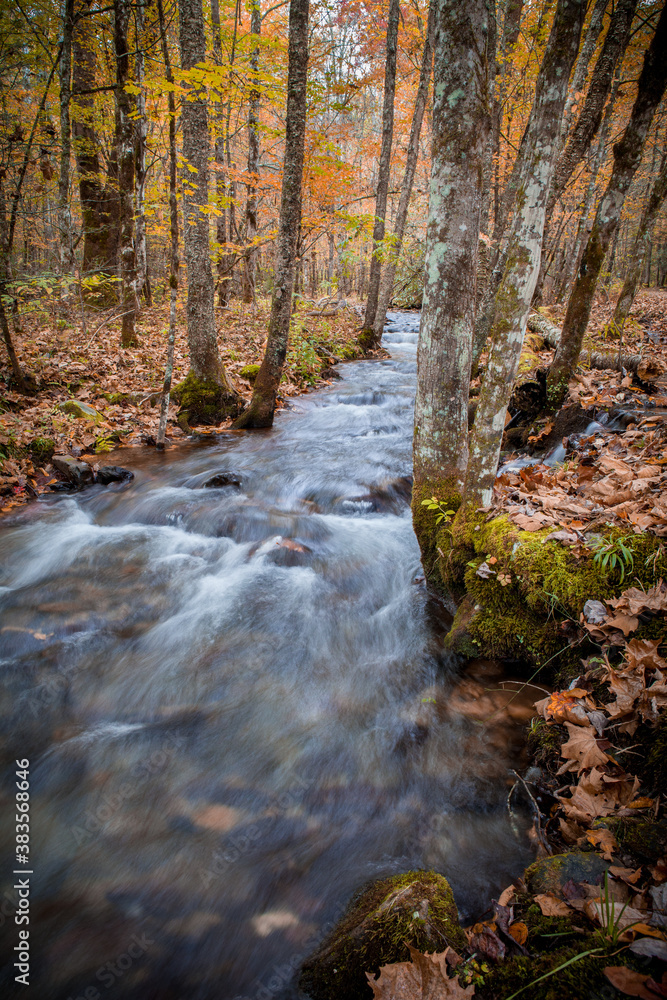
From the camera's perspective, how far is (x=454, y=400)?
12.9 feet

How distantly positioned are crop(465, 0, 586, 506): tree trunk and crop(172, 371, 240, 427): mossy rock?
6.53 meters

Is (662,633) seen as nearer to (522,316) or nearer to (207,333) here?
(522,316)

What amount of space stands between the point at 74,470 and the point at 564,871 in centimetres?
730

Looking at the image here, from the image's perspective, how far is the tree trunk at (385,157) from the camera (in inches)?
471

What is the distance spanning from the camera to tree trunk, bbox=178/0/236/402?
6.87 meters

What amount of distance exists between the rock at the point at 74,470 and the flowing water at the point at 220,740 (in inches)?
15.5

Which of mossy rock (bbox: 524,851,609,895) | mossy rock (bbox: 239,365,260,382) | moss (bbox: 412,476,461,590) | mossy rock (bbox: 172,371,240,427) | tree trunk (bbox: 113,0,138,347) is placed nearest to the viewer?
mossy rock (bbox: 524,851,609,895)

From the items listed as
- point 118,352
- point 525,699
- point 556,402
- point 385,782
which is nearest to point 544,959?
point 385,782

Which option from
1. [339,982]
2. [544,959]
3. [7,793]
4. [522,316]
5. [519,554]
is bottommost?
[7,793]

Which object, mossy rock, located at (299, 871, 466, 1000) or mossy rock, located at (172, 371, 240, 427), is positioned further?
mossy rock, located at (172, 371, 240, 427)

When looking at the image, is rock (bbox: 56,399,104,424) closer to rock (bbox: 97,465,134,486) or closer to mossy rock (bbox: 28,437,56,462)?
mossy rock (bbox: 28,437,56,462)

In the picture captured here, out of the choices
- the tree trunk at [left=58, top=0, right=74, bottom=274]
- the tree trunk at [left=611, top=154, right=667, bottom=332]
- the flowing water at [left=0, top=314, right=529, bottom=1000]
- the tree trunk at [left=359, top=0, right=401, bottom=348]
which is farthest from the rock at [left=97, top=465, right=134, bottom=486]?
the tree trunk at [left=611, top=154, right=667, bottom=332]

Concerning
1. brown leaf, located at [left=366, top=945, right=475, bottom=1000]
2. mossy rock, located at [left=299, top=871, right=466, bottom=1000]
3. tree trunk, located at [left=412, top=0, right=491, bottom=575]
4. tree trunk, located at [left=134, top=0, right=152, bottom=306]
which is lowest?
mossy rock, located at [left=299, top=871, right=466, bottom=1000]

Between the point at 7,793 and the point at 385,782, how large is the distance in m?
2.58
